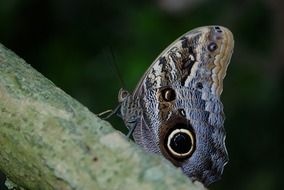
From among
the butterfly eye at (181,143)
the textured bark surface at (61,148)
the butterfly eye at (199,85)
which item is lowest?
the butterfly eye at (181,143)

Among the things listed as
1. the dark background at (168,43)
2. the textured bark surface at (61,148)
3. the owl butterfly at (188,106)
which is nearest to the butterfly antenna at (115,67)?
the dark background at (168,43)

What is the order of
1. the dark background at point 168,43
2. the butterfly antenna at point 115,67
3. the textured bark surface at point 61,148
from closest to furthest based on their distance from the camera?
the textured bark surface at point 61,148 → the butterfly antenna at point 115,67 → the dark background at point 168,43

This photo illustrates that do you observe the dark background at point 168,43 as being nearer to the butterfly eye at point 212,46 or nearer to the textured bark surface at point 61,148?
the butterfly eye at point 212,46

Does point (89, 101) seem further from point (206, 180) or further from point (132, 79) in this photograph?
point (206, 180)

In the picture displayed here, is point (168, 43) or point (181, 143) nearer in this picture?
point (181, 143)

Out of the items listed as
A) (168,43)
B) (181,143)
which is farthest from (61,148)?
(168,43)

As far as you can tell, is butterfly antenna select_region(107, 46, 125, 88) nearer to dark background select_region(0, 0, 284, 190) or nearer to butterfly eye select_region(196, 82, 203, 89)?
dark background select_region(0, 0, 284, 190)

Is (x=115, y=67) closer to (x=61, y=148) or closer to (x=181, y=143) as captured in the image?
(x=181, y=143)
